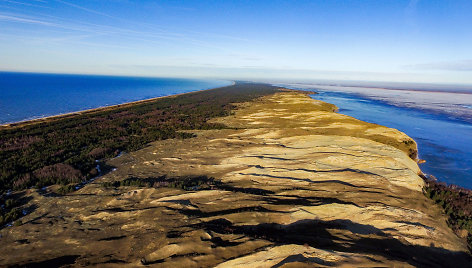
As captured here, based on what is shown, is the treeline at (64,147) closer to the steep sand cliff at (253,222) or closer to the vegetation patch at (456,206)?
the steep sand cliff at (253,222)

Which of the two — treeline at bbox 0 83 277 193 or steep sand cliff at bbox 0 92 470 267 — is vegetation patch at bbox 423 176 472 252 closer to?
steep sand cliff at bbox 0 92 470 267

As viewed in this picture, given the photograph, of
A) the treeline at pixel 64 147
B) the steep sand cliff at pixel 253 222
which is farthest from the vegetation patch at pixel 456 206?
the treeline at pixel 64 147

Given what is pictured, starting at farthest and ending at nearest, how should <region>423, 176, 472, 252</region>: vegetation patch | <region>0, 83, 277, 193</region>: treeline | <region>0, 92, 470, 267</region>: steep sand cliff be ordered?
<region>0, 83, 277, 193</region>: treeline → <region>423, 176, 472, 252</region>: vegetation patch → <region>0, 92, 470, 267</region>: steep sand cliff

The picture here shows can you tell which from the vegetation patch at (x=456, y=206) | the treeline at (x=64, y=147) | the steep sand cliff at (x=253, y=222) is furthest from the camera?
the treeline at (x=64, y=147)

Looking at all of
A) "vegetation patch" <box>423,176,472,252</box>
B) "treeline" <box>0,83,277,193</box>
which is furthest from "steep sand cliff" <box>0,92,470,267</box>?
"treeline" <box>0,83,277,193</box>

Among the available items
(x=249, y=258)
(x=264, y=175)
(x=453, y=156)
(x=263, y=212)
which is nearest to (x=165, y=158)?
(x=264, y=175)
